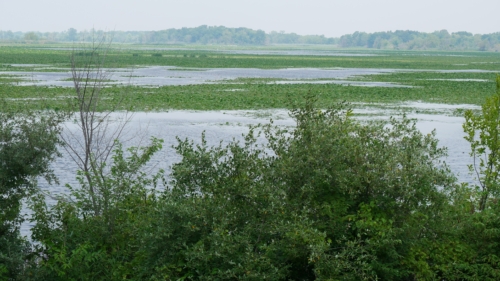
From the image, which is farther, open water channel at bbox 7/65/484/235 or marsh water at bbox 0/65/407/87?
marsh water at bbox 0/65/407/87

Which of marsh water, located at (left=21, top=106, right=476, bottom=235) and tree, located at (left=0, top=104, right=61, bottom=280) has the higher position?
tree, located at (left=0, top=104, right=61, bottom=280)

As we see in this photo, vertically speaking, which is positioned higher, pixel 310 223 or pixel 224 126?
pixel 310 223

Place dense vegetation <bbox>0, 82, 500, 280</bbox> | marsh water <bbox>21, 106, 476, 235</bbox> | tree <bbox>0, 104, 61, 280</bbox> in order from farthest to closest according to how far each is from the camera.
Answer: marsh water <bbox>21, 106, 476, 235</bbox> < tree <bbox>0, 104, 61, 280</bbox> < dense vegetation <bbox>0, 82, 500, 280</bbox>

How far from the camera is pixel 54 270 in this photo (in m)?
11.6

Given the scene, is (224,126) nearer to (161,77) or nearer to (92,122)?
(92,122)

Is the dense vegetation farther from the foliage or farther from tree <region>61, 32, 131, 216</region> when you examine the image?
tree <region>61, 32, 131, 216</region>

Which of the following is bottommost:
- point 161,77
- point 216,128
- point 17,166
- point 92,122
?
point 161,77

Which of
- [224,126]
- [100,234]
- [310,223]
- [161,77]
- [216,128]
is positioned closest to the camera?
[310,223]

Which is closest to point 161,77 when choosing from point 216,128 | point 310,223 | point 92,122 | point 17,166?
point 216,128

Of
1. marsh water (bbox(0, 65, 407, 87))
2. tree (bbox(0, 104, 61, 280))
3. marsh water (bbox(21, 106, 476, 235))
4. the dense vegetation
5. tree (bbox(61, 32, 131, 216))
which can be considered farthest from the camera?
marsh water (bbox(0, 65, 407, 87))

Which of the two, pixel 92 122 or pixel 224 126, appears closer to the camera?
pixel 92 122

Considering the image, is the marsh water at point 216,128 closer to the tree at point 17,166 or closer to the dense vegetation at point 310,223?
the tree at point 17,166

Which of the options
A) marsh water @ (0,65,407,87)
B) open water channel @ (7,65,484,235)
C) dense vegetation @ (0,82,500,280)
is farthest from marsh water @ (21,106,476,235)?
marsh water @ (0,65,407,87)

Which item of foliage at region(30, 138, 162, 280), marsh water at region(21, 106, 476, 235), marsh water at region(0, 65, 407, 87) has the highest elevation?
foliage at region(30, 138, 162, 280)
